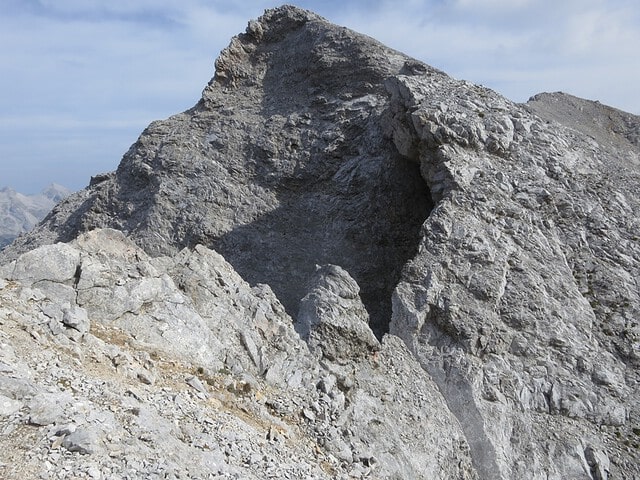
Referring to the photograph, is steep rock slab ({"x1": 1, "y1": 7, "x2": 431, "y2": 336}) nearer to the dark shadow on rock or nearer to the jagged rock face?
the dark shadow on rock

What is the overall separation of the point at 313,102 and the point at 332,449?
110 feet

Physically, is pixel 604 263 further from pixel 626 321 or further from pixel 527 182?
pixel 527 182

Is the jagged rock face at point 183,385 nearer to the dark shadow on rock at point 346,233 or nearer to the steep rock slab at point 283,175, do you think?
the steep rock slab at point 283,175

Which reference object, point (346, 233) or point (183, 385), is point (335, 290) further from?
point (346, 233)

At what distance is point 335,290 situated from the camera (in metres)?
26.4

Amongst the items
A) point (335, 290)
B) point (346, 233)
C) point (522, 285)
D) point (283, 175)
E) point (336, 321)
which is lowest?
point (336, 321)

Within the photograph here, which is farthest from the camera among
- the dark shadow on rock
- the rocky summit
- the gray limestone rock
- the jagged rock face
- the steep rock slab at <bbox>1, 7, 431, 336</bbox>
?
the steep rock slab at <bbox>1, 7, 431, 336</bbox>

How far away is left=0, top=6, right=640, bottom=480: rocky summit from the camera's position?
16562mm

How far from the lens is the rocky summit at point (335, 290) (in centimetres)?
1656

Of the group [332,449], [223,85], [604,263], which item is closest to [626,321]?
[604,263]

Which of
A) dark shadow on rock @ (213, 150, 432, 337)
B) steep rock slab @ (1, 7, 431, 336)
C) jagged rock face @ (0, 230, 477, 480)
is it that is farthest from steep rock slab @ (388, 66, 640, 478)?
steep rock slab @ (1, 7, 431, 336)

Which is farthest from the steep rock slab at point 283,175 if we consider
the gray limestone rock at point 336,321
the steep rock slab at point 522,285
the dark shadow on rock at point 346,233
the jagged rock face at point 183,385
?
the jagged rock face at point 183,385

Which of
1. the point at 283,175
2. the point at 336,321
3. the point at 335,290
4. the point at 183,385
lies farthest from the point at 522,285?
the point at 283,175

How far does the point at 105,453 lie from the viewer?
13.5 metres
